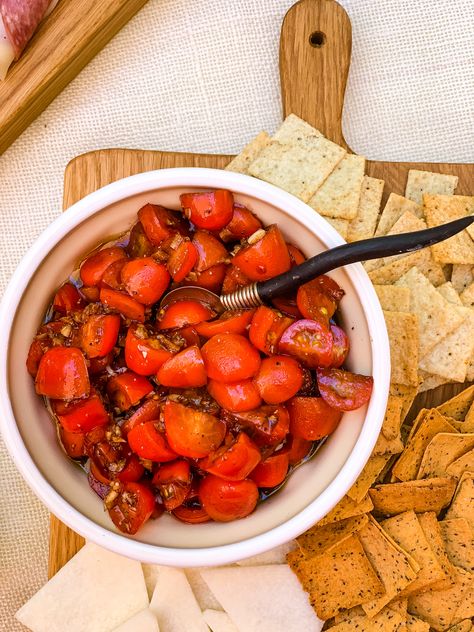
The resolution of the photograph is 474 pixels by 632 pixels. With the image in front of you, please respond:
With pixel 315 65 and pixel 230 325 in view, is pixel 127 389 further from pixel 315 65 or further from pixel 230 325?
pixel 315 65

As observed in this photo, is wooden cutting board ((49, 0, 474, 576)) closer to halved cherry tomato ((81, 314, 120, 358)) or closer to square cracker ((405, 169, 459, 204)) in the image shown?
square cracker ((405, 169, 459, 204))

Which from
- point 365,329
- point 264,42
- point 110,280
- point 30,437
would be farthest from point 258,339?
point 264,42

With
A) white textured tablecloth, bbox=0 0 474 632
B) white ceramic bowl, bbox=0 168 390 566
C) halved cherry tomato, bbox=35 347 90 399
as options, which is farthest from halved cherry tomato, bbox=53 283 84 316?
white textured tablecloth, bbox=0 0 474 632

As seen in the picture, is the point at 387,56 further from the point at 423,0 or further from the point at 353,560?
the point at 353,560

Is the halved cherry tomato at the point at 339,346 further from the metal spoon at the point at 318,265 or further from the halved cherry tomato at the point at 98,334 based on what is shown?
the halved cherry tomato at the point at 98,334

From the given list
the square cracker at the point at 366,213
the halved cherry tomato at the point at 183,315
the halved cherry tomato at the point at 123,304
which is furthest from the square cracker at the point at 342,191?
the halved cherry tomato at the point at 123,304

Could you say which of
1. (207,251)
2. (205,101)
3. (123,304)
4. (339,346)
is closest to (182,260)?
(207,251)
